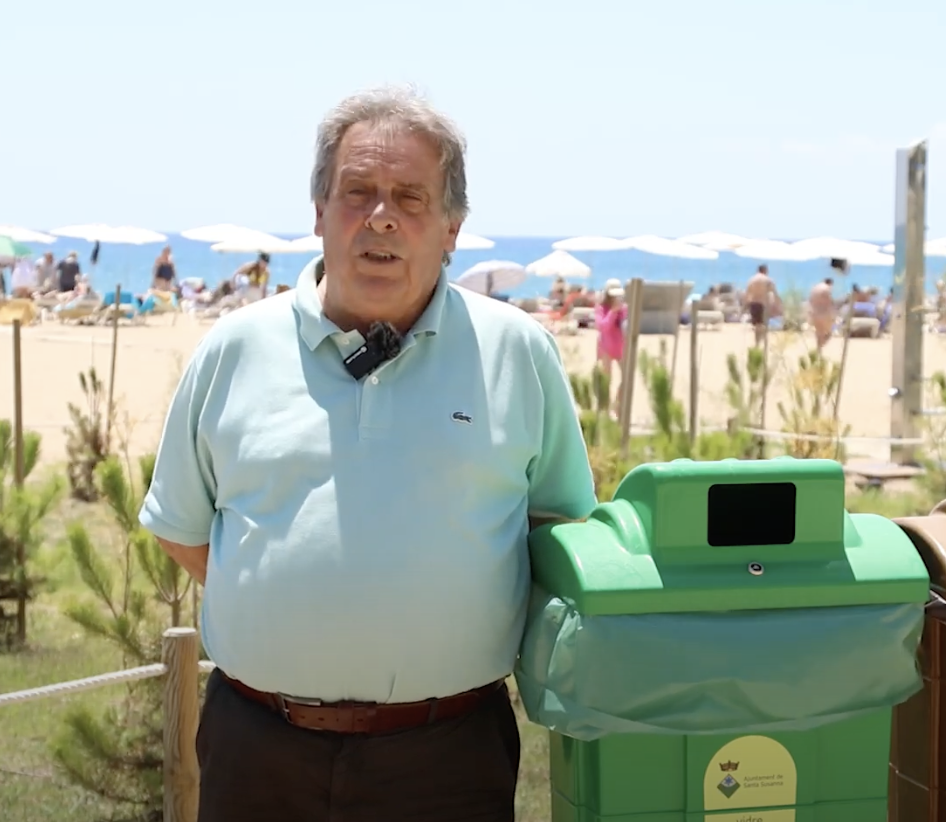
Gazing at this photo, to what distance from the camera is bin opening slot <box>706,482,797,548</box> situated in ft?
7.11

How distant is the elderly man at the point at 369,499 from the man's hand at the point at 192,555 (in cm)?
11

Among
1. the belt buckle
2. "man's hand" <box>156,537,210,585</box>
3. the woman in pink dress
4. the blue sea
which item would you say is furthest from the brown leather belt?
the blue sea

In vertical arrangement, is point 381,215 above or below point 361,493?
above

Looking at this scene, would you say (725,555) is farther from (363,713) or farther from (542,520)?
(363,713)

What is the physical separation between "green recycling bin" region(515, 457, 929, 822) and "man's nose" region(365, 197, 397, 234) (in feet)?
1.79

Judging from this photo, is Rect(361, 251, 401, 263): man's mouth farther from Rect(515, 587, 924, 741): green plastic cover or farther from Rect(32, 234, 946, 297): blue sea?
Rect(32, 234, 946, 297): blue sea

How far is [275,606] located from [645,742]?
0.61 metres

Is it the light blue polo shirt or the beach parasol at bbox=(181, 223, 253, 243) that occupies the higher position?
the beach parasol at bbox=(181, 223, 253, 243)

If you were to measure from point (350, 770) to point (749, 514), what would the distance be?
29.8 inches

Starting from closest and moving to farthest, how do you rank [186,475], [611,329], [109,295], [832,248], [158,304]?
[186,475]
[611,329]
[832,248]
[158,304]
[109,295]

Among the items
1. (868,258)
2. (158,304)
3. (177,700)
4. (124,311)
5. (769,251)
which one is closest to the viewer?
(177,700)

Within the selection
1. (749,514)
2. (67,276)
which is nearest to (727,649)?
(749,514)

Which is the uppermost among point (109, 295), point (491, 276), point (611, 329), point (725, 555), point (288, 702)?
point (491, 276)

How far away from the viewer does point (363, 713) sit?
2.22 meters
